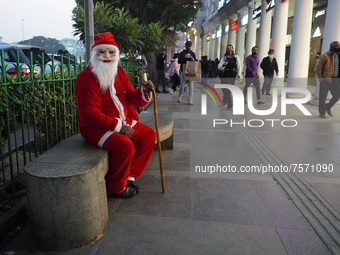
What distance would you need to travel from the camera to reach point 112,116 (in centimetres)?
327

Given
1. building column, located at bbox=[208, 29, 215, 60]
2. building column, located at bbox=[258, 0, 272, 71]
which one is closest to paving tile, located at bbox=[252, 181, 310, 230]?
building column, located at bbox=[258, 0, 272, 71]

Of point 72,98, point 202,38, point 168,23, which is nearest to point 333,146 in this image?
point 72,98

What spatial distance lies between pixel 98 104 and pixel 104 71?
341 mm

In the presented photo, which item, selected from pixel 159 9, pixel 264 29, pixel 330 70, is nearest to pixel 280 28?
pixel 264 29

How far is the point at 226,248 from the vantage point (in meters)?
2.52

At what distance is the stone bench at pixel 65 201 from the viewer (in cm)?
235

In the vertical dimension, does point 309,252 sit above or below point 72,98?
below

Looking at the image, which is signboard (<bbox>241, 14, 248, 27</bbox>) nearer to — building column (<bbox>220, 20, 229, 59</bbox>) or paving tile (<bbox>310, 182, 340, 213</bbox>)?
building column (<bbox>220, 20, 229, 59</bbox>)

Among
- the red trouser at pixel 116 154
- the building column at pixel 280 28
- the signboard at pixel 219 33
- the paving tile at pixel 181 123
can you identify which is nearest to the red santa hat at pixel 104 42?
the red trouser at pixel 116 154

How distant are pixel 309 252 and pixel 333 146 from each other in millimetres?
3614

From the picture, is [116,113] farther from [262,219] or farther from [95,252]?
[262,219]

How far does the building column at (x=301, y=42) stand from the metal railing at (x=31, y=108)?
8.99 meters

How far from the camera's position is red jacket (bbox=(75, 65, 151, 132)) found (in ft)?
9.91

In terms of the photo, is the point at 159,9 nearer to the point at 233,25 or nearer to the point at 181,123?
the point at 233,25
